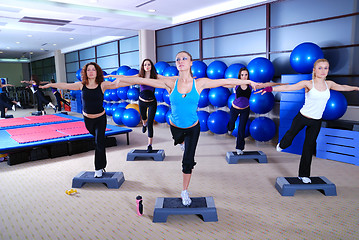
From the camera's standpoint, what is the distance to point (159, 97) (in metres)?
7.05

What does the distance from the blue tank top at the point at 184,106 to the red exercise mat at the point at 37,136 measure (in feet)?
10.6

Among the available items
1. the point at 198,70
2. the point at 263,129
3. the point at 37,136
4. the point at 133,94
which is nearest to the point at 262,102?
the point at 263,129

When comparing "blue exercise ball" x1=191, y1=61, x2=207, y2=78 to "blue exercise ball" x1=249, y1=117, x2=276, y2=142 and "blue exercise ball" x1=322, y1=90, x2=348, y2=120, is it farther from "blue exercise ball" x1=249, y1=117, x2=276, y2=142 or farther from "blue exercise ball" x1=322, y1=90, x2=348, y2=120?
"blue exercise ball" x1=322, y1=90, x2=348, y2=120

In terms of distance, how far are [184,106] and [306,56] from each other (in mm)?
2722

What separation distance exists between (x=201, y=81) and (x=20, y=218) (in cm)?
219

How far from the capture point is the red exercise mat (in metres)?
4.64

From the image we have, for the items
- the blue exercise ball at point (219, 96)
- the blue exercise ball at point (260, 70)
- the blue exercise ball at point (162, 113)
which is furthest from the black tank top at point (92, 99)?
the blue exercise ball at point (162, 113)

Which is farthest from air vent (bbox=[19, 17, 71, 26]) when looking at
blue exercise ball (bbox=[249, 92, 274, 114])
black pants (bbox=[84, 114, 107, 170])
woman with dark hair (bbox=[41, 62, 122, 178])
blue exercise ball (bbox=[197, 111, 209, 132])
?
blue exercise ball (bbox=[249, 92, 274, 114])

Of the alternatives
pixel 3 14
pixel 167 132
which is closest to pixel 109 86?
pixel 167 132

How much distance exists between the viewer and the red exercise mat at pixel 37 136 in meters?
4.64

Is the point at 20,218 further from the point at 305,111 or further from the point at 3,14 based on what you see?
the point at 3,14

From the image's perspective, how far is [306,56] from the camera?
421 centimetres

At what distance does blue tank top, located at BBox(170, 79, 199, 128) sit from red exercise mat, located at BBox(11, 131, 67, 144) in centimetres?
322

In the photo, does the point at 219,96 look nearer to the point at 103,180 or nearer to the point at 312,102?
the point at 312,102
